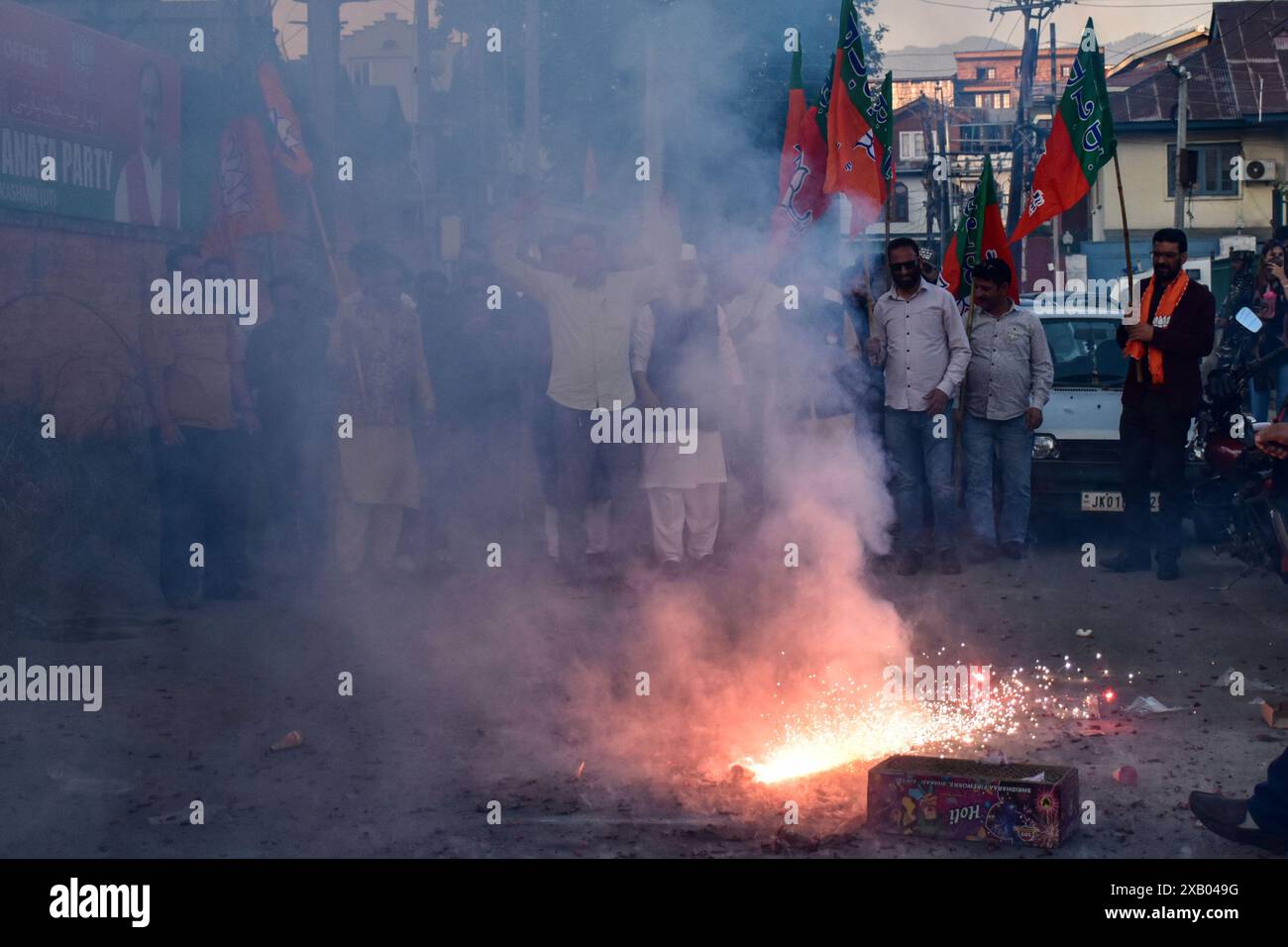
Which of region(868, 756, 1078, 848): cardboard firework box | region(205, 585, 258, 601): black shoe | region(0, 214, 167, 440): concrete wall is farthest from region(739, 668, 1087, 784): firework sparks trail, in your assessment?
region(0, 214, 167, 440): concrete wall

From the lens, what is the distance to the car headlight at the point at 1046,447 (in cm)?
966

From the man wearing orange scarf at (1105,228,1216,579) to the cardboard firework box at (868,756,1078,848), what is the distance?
4557 millimetres

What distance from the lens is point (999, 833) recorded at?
A: 434 centimetres

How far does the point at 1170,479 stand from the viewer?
8.55m

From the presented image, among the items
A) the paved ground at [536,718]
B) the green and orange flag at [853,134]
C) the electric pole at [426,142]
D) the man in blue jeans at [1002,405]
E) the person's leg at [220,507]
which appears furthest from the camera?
the electric pole at [426,142]

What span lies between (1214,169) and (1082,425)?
2938cm

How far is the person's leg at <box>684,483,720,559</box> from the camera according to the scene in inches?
351

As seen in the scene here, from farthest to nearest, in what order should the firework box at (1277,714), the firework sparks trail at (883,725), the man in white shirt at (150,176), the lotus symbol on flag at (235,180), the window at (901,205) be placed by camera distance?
the window at (901,205) < the man in white shirt at (150,176) < the lotus symbol on flag at (235,180) < the firework box at (1277,714) < the firework sparks trail at (883,725)

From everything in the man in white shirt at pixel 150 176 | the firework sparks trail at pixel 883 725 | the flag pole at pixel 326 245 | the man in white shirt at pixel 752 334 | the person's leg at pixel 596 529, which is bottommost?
the firework sparks trail at pixel 883 725

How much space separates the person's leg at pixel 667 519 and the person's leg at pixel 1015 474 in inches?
87.7

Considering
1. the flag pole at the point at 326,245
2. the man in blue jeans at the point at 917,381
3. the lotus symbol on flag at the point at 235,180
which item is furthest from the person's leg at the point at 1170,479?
the lotus symbol on flag at the point at 235,180

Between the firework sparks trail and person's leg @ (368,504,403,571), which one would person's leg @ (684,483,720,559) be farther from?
the firework sparks trail

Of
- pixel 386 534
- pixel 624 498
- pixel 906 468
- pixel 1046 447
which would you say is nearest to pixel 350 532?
pixel 386 534

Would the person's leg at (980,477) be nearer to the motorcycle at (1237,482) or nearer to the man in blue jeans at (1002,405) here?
the man in blue jeans at (1002,405)
